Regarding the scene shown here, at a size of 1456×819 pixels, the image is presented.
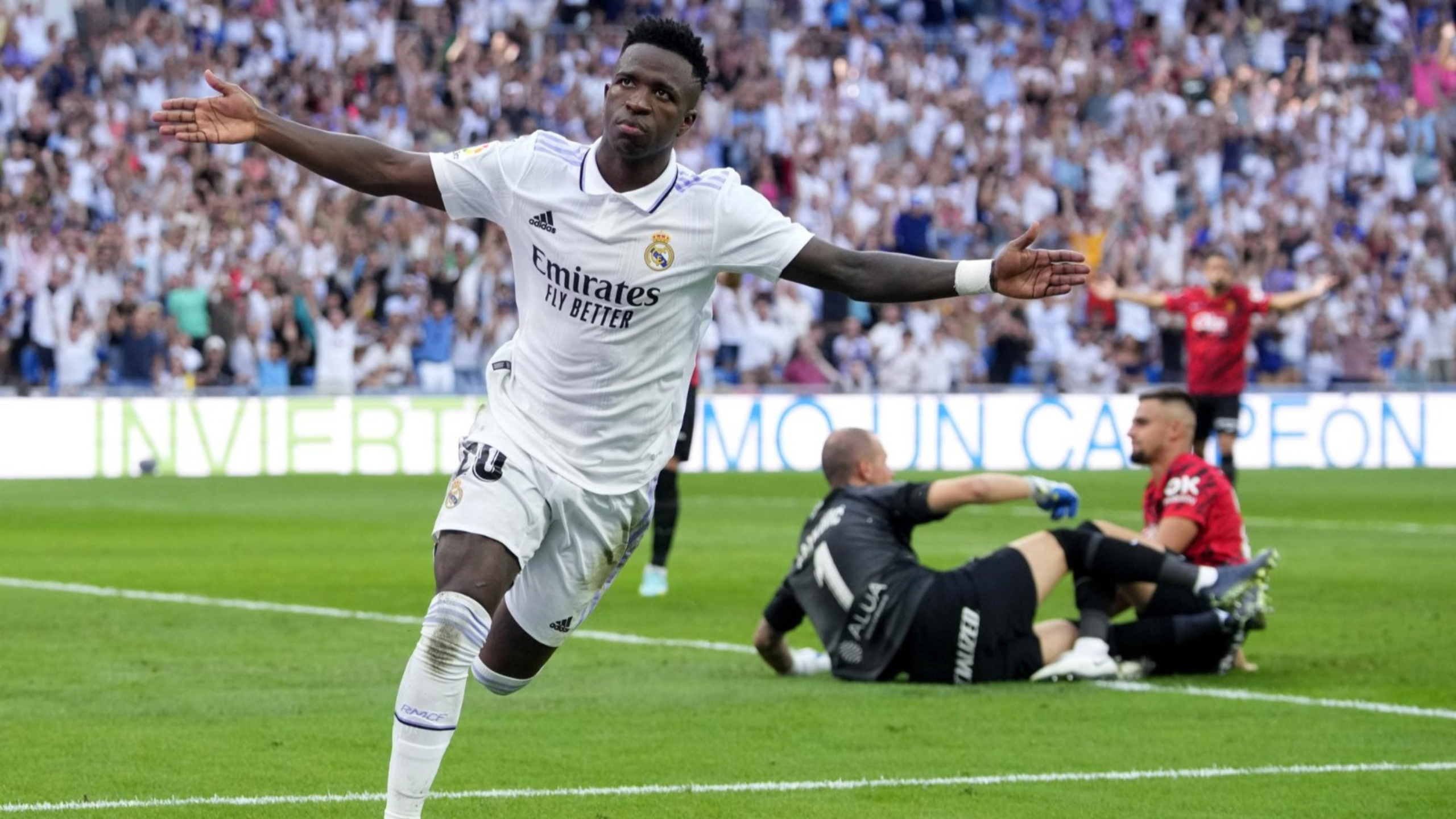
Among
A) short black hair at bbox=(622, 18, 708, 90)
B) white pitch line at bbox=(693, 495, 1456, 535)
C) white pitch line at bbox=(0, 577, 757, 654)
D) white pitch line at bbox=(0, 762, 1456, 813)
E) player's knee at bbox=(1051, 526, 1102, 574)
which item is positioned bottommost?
white pitch line at bbox=(693, 495, 1456, 535)

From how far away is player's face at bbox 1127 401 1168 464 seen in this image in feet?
35.0

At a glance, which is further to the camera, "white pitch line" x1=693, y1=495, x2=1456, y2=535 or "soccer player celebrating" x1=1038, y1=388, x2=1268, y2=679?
"white pitch line" x1=693, y1=495, x2=1456, y2=535

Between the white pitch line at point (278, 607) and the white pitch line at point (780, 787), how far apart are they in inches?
141

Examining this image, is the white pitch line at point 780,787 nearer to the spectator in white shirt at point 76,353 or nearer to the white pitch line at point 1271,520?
the white pitch line at point 1271,520

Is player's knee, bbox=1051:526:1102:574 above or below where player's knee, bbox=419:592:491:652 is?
below

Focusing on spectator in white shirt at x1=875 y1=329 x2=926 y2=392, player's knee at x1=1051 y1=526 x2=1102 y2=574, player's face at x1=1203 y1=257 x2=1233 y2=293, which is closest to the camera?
player's knee at x1=1051 y1=526 x2=1102 y2=574

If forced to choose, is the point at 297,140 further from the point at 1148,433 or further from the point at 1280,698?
the point at 1148,433

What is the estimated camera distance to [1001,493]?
9031 millimetres

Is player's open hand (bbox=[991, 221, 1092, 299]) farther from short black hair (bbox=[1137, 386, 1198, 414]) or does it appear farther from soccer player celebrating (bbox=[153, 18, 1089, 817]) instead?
short black hair (bbox=[1137, 386, 1198, 414])

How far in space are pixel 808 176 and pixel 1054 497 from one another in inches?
882

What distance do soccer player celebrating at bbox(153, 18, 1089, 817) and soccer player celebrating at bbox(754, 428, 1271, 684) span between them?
111 inches

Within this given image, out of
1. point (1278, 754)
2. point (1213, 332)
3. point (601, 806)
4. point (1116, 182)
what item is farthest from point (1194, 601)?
point (1116, 182)

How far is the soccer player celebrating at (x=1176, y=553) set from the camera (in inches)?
380

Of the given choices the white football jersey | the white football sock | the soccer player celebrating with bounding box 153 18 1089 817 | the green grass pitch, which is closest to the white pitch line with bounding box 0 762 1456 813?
the green grass pitch
